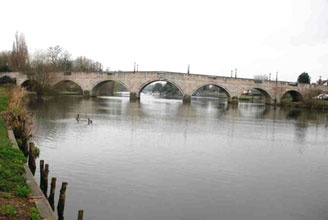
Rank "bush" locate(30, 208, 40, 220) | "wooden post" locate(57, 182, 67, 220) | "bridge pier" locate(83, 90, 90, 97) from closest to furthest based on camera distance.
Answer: "bush" locate(30, 208, 40, 220) < "wooden post" locate(57, 182, 67, 220) < "bridge pier" locate(83, 90, 90, 97)

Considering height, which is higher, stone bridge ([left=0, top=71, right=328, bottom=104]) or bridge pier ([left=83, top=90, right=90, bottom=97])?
stone bridge ([left=0, top=71, right=328, bottom=104])

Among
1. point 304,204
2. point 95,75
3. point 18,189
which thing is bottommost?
point 304,204

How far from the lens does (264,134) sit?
Answer: 19141 mm

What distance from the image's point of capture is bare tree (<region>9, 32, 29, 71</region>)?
56.2 meters

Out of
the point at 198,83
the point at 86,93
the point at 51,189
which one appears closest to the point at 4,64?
the point at 86,93

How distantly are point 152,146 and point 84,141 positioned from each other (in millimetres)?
2978

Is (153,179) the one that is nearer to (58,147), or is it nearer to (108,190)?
(108,190)

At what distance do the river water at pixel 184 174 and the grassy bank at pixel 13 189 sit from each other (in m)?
1.19

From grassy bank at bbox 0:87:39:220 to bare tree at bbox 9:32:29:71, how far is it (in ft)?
173

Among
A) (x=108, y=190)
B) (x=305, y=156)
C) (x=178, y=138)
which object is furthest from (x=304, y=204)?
(x=178, y=138)

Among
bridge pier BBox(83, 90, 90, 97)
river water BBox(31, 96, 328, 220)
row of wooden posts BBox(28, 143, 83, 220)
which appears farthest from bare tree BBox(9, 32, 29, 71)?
row of wooden posts BBox(28, 143, 83, 220)

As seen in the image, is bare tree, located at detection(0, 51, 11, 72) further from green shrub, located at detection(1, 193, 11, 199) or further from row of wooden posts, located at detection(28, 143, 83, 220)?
green shrub, located at detection(1, 193, 11, 199)

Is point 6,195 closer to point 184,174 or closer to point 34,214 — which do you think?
point 34,214

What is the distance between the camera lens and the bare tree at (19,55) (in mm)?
56188
